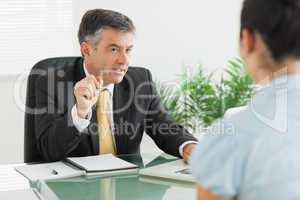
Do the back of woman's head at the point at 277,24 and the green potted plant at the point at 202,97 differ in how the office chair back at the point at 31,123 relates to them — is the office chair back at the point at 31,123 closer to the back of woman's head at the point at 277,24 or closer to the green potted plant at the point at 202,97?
the green potted plant at the point at 202,97

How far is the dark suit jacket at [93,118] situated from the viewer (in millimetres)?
2275

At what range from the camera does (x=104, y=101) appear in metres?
2.59

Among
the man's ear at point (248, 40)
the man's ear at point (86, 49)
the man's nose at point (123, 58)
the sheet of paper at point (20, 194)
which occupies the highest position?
the man's ear at point (248, 40)

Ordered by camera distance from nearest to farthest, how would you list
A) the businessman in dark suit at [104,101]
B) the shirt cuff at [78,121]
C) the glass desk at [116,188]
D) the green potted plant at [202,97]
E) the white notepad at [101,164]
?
1. the glass desk at [116,188]
2. the white notepad at [101,164]
3. the shirt cuff at [78,121]
4. the businessman in dark suit at [104,101]
5. the green potted plant at [202,97]

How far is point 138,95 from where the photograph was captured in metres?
2.72

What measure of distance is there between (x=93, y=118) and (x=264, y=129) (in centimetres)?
169

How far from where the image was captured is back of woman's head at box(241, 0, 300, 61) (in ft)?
2.80

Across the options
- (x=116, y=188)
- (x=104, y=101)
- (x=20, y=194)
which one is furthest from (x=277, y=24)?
(x=104, y=101)

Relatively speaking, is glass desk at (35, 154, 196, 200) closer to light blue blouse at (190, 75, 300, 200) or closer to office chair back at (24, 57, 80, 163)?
office chair back at (24, 57, 80, 163)

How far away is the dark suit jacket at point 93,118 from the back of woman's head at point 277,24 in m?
1.48

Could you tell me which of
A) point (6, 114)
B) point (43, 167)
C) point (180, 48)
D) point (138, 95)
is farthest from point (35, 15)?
point (43, 167)

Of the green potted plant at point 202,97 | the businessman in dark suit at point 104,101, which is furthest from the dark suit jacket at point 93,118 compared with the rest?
the green potted plant at point 202,97

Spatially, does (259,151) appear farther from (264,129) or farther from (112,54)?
(112,54)

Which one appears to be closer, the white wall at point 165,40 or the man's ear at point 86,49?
the man's ear at point 86,49
